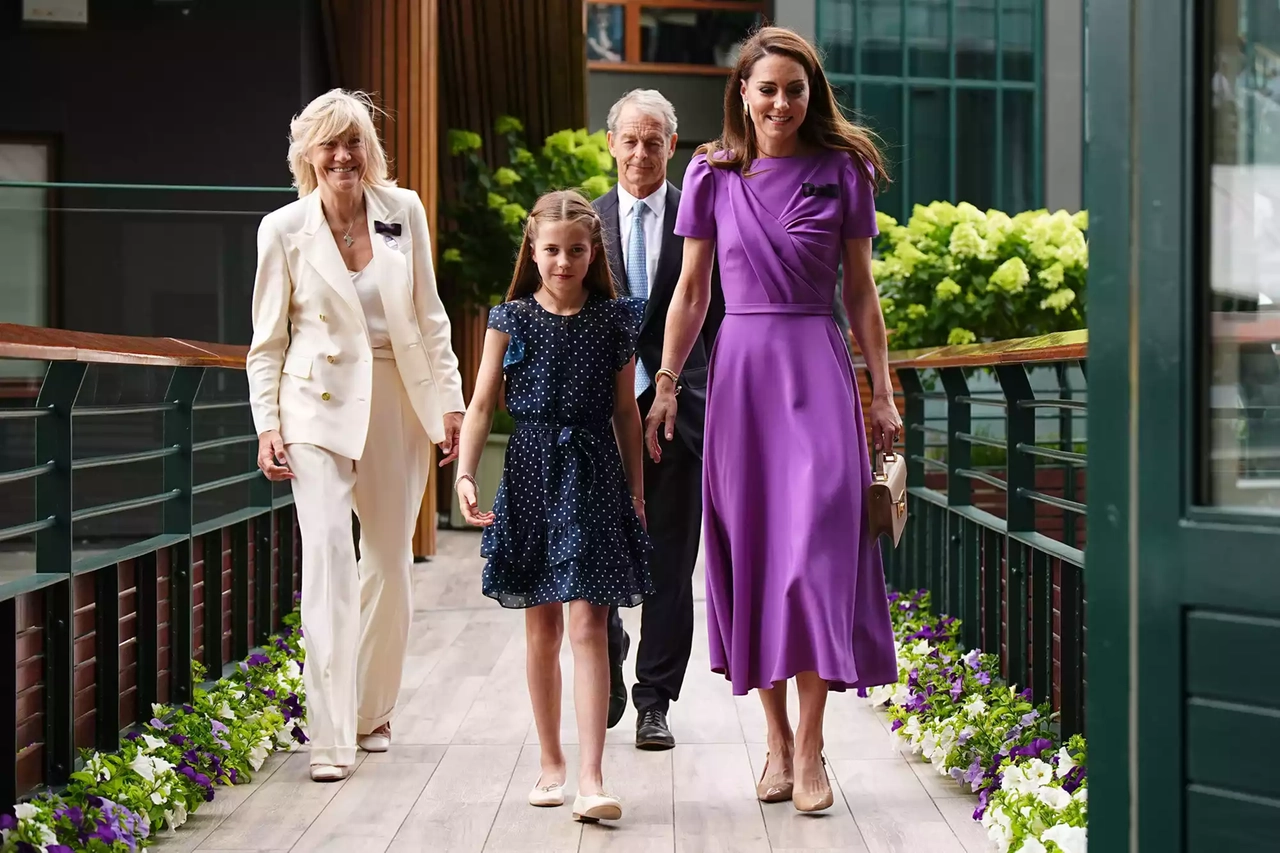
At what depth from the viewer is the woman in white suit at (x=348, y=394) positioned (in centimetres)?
388

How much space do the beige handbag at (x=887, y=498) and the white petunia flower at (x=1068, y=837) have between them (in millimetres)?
731

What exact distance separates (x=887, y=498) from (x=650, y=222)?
122cm

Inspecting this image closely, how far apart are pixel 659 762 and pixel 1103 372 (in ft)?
7.11

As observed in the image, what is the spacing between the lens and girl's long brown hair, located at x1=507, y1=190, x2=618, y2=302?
136 inches

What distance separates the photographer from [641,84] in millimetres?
21125

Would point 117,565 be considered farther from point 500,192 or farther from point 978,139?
point 978,139

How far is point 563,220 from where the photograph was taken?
11.3ft

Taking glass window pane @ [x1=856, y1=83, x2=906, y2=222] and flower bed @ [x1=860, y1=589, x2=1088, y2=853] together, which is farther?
glass window pane @ [x1=856, y1=83, x2=906, y2=222]

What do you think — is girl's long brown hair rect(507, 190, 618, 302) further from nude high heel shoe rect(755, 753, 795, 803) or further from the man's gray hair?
nude high heel shoe rect(755, 753, 795, 803)

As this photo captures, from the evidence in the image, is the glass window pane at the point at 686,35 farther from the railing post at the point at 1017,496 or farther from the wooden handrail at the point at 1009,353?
the railing post at the point at 1017,496

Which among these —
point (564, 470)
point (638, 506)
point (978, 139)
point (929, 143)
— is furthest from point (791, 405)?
point (978, 139)

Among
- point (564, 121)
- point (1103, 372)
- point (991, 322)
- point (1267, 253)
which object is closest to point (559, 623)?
point (1103, 372)

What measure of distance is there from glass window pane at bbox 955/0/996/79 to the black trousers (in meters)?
16.1

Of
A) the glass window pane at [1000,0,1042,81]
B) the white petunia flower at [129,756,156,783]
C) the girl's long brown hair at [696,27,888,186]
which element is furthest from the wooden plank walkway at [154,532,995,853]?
the glass window pane at [1000,0,1042,81]
